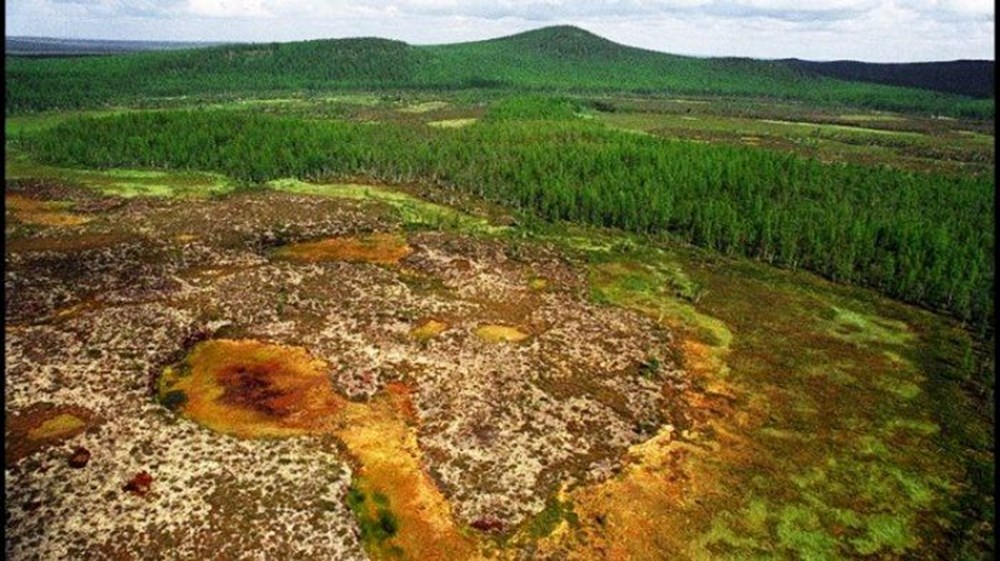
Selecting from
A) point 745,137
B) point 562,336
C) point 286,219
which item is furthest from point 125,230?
point 745,137

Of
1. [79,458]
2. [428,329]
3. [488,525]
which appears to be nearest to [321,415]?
[79,458]

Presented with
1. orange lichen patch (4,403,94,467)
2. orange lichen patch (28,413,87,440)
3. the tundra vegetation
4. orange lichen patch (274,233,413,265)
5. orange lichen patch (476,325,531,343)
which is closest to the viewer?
the tundra vegetation

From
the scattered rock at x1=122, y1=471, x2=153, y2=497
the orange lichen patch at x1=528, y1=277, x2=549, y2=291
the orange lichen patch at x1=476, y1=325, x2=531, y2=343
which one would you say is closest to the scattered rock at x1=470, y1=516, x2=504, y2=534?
the scattered rock at x1=122, y1=471, x2=153, y2=497

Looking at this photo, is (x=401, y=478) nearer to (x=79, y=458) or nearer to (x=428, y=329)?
(x=79, y=458)

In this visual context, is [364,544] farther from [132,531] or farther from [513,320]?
[513,320]

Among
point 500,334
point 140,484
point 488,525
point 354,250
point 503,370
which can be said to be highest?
point 354,250

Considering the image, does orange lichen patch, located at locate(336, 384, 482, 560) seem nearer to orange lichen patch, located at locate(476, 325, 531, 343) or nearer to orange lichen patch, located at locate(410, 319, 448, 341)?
orange lichen patch, located at locate(410, 319, 448, 341)
